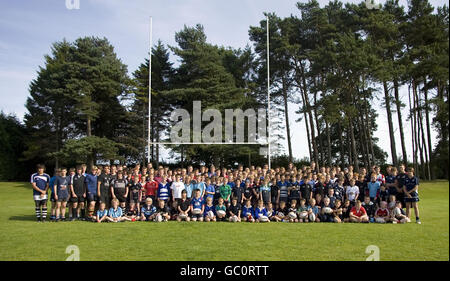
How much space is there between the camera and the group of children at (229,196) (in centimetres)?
841

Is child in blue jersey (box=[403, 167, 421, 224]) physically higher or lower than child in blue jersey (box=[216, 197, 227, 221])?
higher

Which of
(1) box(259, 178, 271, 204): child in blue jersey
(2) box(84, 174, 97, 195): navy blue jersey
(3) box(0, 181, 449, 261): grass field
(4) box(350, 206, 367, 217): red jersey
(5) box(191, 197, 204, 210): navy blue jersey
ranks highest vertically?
(2) box(84, 174, 97, 195): navy blue jersey

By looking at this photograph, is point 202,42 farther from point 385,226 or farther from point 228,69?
point 385,226

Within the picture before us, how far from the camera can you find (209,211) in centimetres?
871

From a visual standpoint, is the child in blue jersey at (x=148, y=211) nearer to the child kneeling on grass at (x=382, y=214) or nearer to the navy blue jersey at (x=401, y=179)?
the child kneeling on grass at (x=382, y=214)

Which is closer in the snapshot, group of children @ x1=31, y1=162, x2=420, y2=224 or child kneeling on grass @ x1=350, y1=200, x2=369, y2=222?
child kneeling on grass @ x1=350, y1=200, x2=369, y2=222

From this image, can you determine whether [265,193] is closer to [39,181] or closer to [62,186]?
[62,186]

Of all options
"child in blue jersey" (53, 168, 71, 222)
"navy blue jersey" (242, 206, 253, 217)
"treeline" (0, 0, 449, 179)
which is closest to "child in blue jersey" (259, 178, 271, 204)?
"navy blue jersey" (242, 206, 253, 217)

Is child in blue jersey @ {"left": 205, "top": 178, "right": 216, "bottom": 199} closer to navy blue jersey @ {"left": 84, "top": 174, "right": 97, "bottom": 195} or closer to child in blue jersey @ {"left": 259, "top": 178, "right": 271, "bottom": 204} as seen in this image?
child in blue jersey @ {"left": 259, "top": 178, "right": 271, "bottom": 204}

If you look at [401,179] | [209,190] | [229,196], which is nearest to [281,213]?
[229,196]

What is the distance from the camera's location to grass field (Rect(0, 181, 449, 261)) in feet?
15.1

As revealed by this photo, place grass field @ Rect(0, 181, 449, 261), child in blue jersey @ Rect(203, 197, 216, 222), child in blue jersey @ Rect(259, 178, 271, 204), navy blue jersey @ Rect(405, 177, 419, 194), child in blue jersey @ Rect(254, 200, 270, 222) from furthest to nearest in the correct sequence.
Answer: child in blue jersey @ Rect(259, 178, 271, 204) → child in blue jersey @ Rect(203, 197, 216, 222) → child in blue jersey @ Rect(254, 200, 270, 222) → navy blue jersey @ Rect(405, 177, 419, 194) → grass field @ Rect(0, 181, 449, 261)

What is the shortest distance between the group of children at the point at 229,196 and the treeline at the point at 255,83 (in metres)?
11.7
